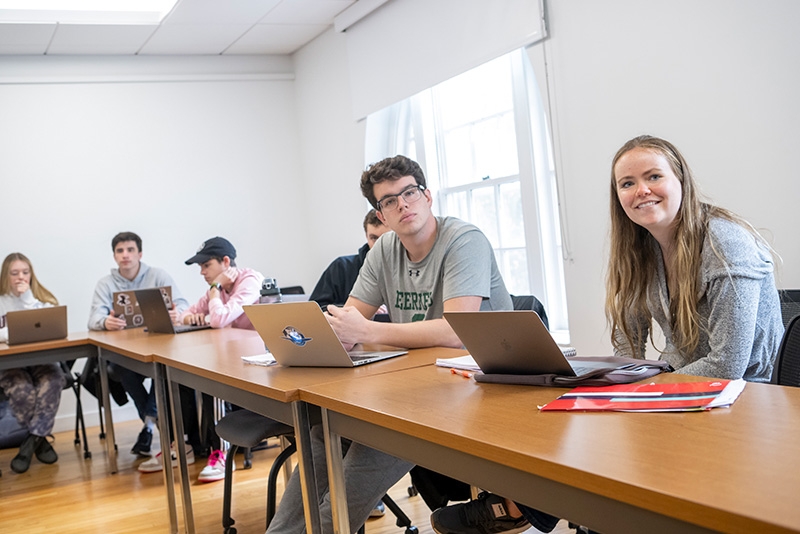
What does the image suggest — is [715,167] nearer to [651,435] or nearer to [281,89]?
[651,435]

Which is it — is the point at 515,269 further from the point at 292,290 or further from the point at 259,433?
the point at 259,433

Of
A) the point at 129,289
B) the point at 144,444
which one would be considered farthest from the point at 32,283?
the point at 144,444

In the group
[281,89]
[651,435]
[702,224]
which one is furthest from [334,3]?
[651,435]

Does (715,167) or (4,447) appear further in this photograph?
(4,447)

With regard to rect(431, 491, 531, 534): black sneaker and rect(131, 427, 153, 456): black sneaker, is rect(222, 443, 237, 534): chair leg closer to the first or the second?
rect(431, 491, 531, 534): black sneaker

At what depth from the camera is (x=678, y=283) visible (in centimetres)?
181

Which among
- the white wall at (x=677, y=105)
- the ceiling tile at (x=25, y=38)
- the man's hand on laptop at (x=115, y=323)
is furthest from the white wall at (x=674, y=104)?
the ceiling tile at (x=25, y=38)

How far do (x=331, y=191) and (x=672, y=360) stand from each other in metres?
4.25

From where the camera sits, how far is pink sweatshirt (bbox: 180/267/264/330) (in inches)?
151

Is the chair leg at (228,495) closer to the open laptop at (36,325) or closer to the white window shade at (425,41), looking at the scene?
the open laptop at (36,325)

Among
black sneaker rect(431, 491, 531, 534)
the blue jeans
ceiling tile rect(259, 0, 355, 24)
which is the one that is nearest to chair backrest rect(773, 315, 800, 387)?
black sneaker rect(431, 491, 531, 534)

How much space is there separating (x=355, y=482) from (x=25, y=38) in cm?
433

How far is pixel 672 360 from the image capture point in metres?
1.84

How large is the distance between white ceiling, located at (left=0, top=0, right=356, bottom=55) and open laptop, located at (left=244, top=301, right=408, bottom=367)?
3.24m
